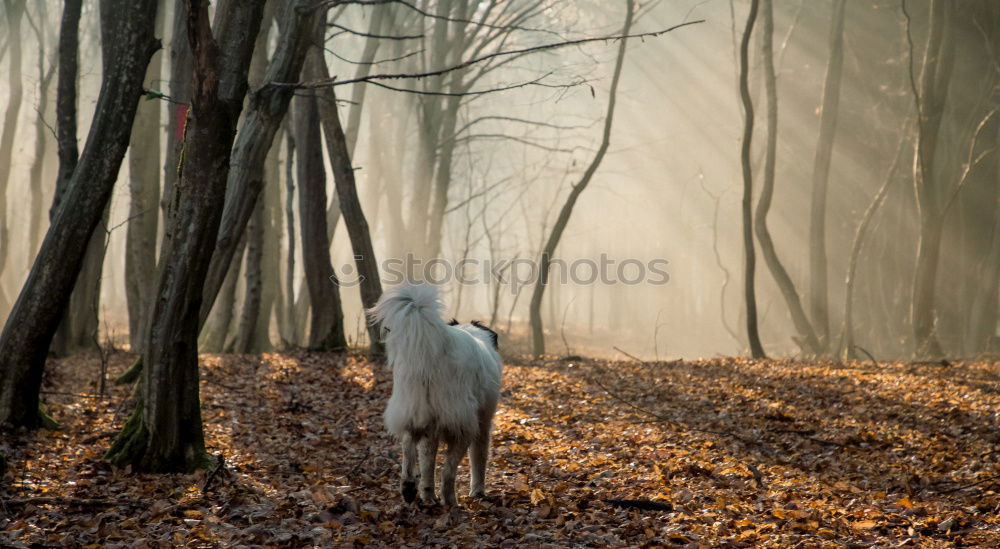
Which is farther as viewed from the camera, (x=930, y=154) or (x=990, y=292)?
(x=990, y=292)

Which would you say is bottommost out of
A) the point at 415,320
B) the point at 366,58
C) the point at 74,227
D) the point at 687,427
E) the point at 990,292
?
the point at 687,427

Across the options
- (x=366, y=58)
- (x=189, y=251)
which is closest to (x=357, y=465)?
(x=189, y=251)

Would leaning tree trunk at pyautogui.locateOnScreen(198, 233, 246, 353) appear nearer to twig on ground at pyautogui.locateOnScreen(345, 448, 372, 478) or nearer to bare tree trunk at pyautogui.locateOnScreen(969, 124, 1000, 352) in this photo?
twig on ground at pyautogui.locateOnScreen(345, 448, 372, 478)

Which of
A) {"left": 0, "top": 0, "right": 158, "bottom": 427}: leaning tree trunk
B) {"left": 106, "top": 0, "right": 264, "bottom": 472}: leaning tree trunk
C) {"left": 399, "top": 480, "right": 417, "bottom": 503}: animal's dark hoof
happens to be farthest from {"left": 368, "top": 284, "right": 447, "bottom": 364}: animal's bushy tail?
{"left": 0, "top": 0, "right": 158, "bottom": 427}: leaning tree trunk

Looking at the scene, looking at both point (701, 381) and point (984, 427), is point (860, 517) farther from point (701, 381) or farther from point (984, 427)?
point (701, 381)

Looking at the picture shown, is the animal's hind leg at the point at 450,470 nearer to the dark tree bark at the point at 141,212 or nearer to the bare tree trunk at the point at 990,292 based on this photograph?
the dark tree bark at the point at 141,212

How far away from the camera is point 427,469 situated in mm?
6090

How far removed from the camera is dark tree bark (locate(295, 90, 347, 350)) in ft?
47.5

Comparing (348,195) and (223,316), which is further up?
(348,195)

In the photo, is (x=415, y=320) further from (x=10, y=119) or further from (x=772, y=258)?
(x=10, y=119)

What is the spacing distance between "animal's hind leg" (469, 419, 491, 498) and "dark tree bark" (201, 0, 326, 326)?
356cm

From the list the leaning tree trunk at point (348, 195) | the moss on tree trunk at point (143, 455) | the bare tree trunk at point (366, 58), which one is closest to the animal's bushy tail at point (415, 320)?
the moss on tree trunk at point (143, 455)

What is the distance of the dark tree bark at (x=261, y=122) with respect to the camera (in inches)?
324

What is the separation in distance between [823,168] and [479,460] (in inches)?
661
